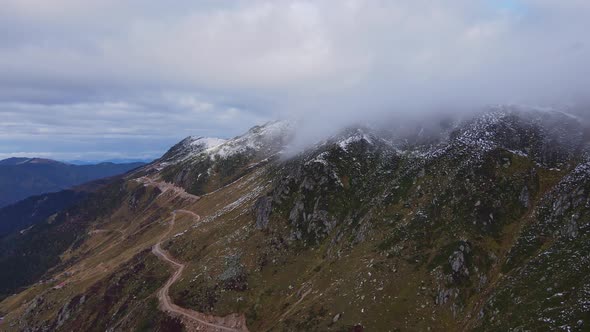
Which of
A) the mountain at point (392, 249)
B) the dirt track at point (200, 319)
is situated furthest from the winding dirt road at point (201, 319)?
the mountain at point (392, 249)

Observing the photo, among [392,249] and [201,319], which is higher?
[392,249]

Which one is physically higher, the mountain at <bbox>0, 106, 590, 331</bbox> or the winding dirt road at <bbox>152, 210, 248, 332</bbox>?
the mountain at <bbox>0, 106, 590, 331</bbox>

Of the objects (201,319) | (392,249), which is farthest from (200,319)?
(392,249)

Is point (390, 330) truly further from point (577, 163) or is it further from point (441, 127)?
point (441, 127)

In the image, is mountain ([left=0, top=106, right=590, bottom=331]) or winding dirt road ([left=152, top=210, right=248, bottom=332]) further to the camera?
winding dirt road ([left=152, top=210, right=248, bottom=332])

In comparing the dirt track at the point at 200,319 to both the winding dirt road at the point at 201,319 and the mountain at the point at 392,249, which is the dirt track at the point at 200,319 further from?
the mountain at the point at 392,249

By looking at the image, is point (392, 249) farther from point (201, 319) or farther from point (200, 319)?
point (200, 319)

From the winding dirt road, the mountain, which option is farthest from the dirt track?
the mountain

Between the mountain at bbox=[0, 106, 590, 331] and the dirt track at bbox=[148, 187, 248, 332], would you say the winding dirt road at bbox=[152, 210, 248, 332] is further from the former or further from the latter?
the mountain at bbox=[0, 106, 590, 331]
